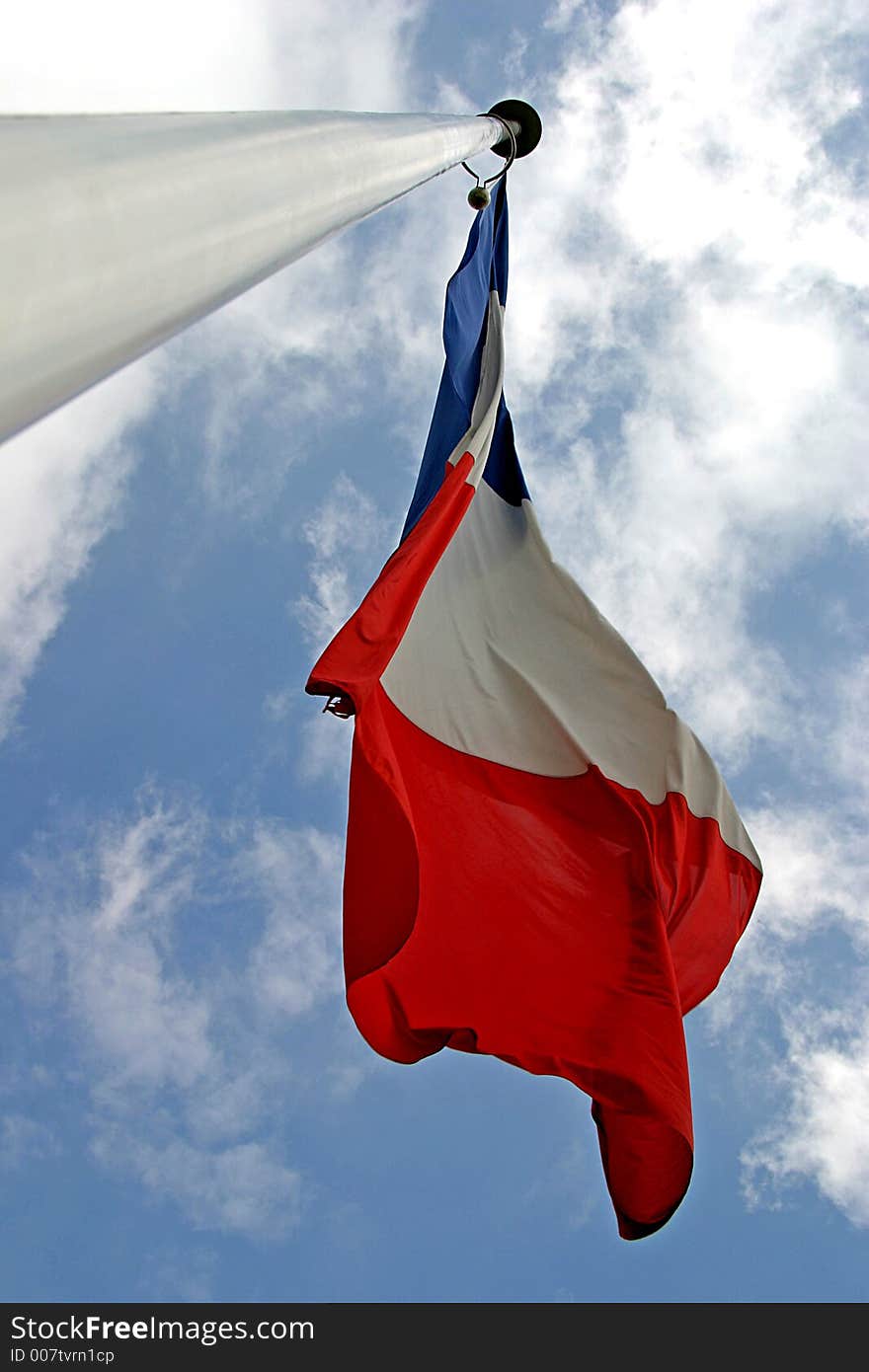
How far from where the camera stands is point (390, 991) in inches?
264

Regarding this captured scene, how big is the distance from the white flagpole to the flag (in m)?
2.85

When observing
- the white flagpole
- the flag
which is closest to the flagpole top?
the flag

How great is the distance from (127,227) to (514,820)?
652cm

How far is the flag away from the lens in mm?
6484

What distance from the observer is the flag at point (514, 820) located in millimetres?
6484

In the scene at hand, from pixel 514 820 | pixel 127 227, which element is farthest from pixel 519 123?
pixel 127 227

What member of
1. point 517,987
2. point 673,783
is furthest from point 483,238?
point 517,987

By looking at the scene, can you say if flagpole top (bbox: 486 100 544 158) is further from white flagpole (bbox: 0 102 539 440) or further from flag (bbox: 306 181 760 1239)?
white flagpole (bbox: 0 102 539 440)

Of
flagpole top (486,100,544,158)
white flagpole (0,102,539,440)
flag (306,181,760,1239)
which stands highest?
flagpole top (486,100,544,158)

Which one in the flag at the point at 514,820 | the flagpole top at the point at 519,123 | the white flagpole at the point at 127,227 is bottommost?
the white flagpole at the point at 127,227

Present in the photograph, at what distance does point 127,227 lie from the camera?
2.18 metres

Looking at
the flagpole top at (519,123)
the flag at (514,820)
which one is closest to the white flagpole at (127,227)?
the flag at (514,820)

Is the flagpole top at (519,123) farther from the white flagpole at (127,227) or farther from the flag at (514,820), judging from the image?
the white flagpole at (127,227)

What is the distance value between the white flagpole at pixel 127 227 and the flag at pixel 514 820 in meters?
2.85
